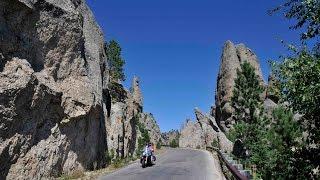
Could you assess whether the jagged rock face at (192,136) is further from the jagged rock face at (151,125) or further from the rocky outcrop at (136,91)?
the rocky outcrop at (136,91)

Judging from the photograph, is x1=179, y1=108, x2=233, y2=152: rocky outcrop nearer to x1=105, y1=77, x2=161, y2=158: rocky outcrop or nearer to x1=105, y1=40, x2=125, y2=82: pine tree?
x1=105, y1=40, x2=125, y2=82: pine tree

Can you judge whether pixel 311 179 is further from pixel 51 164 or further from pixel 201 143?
pixel 201 143

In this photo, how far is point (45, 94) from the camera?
22078mm

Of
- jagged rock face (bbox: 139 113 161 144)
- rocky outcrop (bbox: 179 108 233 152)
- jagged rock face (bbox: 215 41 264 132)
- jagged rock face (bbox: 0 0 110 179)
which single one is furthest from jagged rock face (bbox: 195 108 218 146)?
jagged rock face (bbox: 0 0 110 179)

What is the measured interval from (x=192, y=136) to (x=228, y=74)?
26.5 m

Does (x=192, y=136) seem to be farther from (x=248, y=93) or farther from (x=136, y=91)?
(x=248, y=93)

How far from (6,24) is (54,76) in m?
5.22

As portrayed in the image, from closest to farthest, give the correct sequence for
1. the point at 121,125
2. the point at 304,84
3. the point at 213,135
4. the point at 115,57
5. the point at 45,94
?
the point at 304,84, the point at 45,94, the point at 121,125, the point at 115,57, the point at 213,135

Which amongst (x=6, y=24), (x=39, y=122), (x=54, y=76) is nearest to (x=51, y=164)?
(x=39, y=122)

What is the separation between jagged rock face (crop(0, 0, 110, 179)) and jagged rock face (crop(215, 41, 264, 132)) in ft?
194

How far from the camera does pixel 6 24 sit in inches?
781

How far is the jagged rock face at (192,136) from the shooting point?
349 ft

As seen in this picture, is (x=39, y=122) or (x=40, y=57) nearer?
(x=39, y=122)

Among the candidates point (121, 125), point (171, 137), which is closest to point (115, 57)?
point (121, 125)
